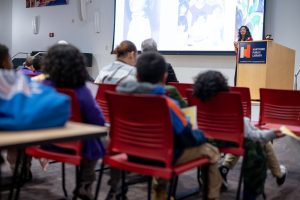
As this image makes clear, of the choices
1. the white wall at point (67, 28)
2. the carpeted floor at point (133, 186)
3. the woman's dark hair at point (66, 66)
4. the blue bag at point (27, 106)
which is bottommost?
the carpeted floor at point (133, 186)

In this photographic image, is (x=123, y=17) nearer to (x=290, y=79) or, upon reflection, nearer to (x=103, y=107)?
(x=290, y=79)

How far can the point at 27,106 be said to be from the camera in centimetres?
130

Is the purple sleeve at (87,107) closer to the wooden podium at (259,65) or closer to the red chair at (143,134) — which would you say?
the red chair at (143,134)

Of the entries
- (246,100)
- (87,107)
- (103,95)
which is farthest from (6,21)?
(87,107)

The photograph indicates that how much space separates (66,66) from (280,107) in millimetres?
1589

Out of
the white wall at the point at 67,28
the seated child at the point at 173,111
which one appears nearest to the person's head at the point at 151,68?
the seated child at the point at 173,111

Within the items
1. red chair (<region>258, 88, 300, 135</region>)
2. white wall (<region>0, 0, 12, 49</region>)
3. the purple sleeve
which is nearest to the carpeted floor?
red chair (<region>258, 88, 300, 135</region>)

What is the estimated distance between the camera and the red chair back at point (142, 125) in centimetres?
176

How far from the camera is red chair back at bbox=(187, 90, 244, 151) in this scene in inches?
87.0

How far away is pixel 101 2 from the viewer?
342 inches

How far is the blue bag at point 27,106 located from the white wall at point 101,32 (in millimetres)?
5525

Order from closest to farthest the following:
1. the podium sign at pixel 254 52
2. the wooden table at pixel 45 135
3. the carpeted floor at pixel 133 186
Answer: the wooden table at pixel 45 135, the carpeted floor at pixel 133 186, the podium sign at pixel 254 52

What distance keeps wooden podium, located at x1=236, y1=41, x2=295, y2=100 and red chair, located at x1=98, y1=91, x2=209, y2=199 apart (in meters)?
2.89

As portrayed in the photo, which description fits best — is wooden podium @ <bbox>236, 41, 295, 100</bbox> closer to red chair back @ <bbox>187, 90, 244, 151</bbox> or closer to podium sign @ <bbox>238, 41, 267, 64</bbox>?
podium sign @ <bbox>238, 41, 267, 64</bbox>
